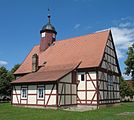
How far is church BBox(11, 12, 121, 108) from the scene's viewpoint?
87.5 ft

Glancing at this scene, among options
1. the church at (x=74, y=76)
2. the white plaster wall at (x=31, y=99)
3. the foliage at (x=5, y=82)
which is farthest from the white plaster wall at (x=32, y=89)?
the foliage at (x=5, y=82)

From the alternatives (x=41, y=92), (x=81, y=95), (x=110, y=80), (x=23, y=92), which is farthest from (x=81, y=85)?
(x=23, y=92)

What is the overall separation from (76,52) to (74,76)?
422 cm

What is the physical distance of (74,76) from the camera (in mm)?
28266

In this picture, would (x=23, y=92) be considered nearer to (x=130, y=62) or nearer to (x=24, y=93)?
(x=24, y=93)

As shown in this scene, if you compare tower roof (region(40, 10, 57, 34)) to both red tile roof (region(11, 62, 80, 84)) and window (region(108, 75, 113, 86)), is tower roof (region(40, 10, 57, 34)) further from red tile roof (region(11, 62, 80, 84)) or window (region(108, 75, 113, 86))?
window (region(108, 75, 113, 86))

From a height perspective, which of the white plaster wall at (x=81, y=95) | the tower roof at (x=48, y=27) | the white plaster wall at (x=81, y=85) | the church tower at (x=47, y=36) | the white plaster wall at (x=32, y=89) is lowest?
the white plaster wall at (x=81, y=95)

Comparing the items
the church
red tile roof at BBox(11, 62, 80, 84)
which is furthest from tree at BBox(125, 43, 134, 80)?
red tile roof at BBox(11, 62, 80, 84)

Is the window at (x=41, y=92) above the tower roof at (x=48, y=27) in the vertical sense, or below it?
below

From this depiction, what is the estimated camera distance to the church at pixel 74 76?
2666 centimetres

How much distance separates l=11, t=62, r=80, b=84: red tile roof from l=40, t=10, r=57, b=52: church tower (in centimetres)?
597

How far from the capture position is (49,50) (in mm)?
35844

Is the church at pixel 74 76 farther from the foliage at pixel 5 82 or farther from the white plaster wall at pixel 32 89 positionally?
the foliage at pixel 5 82

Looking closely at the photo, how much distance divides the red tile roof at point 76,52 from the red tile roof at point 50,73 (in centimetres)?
74
